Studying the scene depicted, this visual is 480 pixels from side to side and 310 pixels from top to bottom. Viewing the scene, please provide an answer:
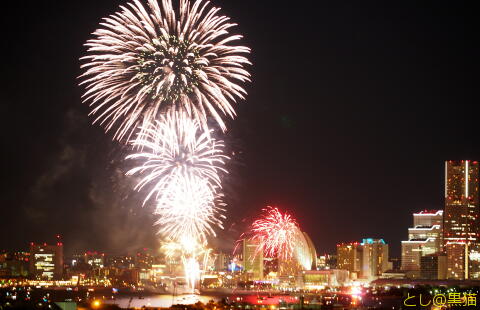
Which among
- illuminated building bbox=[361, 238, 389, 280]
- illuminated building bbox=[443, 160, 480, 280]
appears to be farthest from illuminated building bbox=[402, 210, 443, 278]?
illuminated building bbox=[443, 160, 480, 280]

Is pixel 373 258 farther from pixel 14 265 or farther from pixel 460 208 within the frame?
pixel 14 265

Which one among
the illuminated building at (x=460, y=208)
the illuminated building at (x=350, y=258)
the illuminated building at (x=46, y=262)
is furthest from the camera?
the illuminated building at (x=350, y=258)

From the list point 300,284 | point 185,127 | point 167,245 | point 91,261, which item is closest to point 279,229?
point 167,245

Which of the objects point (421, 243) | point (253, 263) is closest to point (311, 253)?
point (253, 263)

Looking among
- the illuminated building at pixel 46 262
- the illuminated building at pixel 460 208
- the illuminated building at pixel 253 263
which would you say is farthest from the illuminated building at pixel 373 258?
A: the illuminated building at pixel 46 262

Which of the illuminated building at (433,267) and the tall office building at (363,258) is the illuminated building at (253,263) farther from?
the illuminated building at (433,267)

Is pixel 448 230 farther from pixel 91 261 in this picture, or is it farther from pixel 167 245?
pixel 167 245
